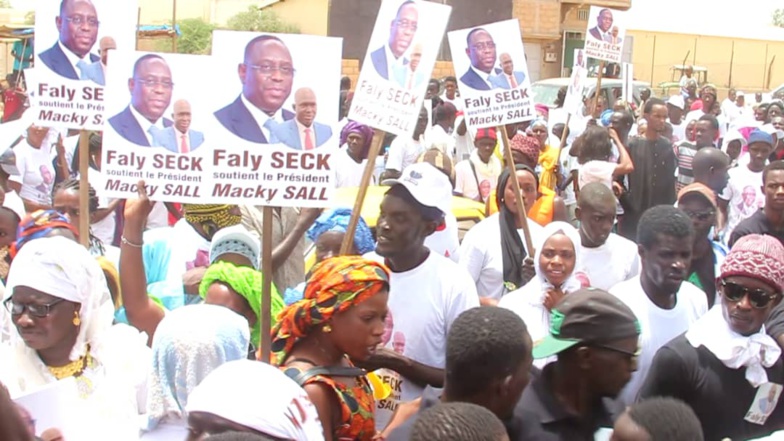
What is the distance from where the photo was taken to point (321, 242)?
5277 mm

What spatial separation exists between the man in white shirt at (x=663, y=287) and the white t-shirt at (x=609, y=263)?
771mm

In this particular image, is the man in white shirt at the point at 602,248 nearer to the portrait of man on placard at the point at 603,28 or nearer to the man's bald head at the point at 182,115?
the man's bald head at the point at 182,115

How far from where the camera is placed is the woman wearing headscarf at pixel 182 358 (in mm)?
3268

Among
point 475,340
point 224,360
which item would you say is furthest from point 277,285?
point 475,340

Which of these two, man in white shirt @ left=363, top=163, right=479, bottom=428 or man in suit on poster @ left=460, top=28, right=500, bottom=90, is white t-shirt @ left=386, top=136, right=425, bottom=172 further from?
man in white shirt @ left=363, top=163, right=479, bottom=428

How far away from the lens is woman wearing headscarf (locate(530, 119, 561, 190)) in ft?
32.4

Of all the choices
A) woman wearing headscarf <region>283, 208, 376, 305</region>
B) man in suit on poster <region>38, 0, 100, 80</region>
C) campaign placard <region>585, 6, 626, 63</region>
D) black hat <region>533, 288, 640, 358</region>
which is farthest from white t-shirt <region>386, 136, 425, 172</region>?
black hat <region>533, 288, 640, 358</region>

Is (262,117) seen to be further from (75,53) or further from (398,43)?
(75,53)

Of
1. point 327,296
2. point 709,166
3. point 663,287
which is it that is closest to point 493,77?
point 709,166

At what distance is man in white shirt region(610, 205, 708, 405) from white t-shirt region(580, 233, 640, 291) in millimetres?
771

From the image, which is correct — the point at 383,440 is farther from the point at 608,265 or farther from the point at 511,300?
the point at 608,265

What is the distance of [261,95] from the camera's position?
4426 mm

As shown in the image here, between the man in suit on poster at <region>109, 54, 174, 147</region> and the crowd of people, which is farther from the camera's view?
the man in suit on poster at <region>109, 54, 174, 147</region>

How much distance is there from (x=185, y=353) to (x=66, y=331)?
487 mm
